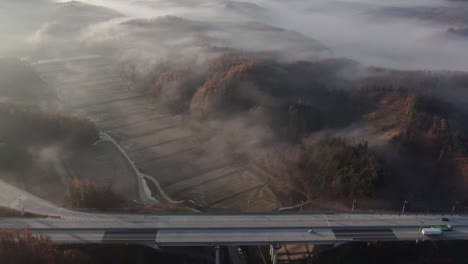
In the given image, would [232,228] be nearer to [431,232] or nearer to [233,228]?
[233,228]

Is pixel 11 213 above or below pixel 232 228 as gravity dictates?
below

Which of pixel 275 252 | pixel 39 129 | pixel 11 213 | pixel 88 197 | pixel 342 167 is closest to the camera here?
pixel 275 252

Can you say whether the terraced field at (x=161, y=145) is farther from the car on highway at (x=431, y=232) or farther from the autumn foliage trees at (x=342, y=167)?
the car on highway at (x=431, y=232)

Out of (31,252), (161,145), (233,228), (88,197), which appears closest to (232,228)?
(233,228)

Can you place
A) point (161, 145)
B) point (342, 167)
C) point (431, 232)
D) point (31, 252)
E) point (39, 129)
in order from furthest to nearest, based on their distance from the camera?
1. point (161, 145)
2. point (39, 129)
3. point (342, 167)
4. point (431, 232)
5. point (31, 252)

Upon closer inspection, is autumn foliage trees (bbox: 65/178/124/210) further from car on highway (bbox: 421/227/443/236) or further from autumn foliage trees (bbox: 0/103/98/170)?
car on highway (bbox: 421/227/443/236)

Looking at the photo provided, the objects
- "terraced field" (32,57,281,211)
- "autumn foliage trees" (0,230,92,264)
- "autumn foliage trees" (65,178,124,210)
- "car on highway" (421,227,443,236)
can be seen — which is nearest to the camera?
"autumn foliage trees" (0,230,92,264)

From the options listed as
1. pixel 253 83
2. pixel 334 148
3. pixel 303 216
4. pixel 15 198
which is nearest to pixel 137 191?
pixel 15 198

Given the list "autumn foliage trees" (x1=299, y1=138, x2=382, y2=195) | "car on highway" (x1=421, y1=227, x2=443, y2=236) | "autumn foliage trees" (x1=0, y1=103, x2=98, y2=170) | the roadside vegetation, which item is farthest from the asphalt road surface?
"autumn foliage trees" (x1=0, y1=103, x2=98, y2=170)
